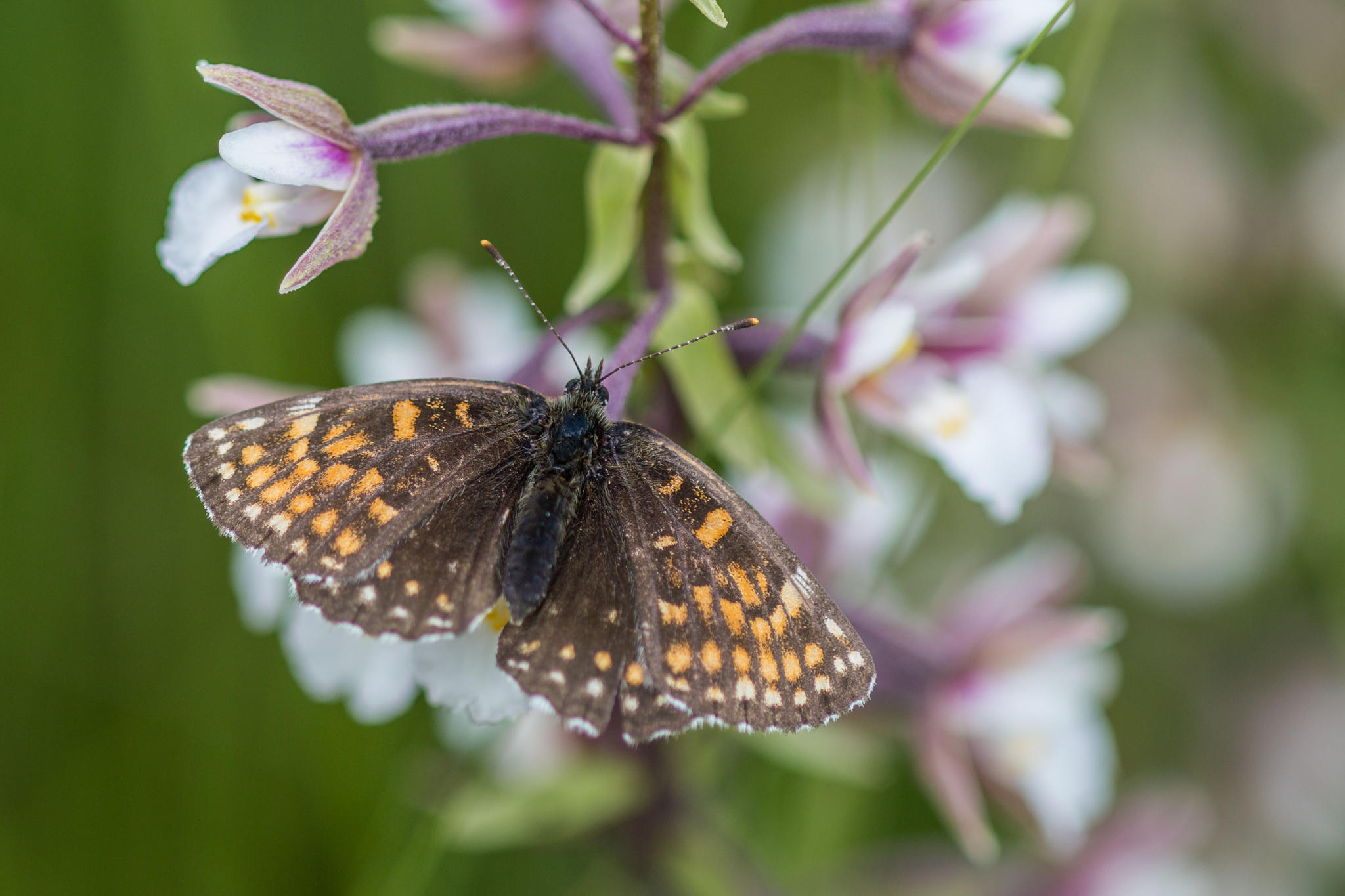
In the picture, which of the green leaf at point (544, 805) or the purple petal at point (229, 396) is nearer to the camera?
the purple petal at point (229, 396)

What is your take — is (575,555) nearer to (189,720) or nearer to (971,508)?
(189,720)

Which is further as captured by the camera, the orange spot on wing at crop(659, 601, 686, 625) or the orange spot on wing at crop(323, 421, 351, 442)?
the orange spot on wing at crop(323, 421, 351, 442)

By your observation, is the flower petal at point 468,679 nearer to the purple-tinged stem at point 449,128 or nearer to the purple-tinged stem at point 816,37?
the purple-tinged stem at point 449,128

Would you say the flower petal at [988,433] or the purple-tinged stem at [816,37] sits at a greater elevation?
the purple-tinged stem at [816,37]

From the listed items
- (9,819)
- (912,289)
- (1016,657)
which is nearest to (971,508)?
(1016,657)

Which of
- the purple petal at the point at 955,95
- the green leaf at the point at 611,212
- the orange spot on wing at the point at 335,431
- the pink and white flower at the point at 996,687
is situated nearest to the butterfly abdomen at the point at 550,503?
the green leaf at the point at 611,212

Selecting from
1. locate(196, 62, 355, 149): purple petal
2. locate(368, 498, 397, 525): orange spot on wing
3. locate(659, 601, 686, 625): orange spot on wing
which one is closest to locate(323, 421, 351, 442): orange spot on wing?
locate(368, 498, 397, 525): orange spot on wing

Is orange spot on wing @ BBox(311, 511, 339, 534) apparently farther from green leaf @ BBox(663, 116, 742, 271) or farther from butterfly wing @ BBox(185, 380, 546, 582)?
green leaf @ BBox(663, 116, 742, 271)
